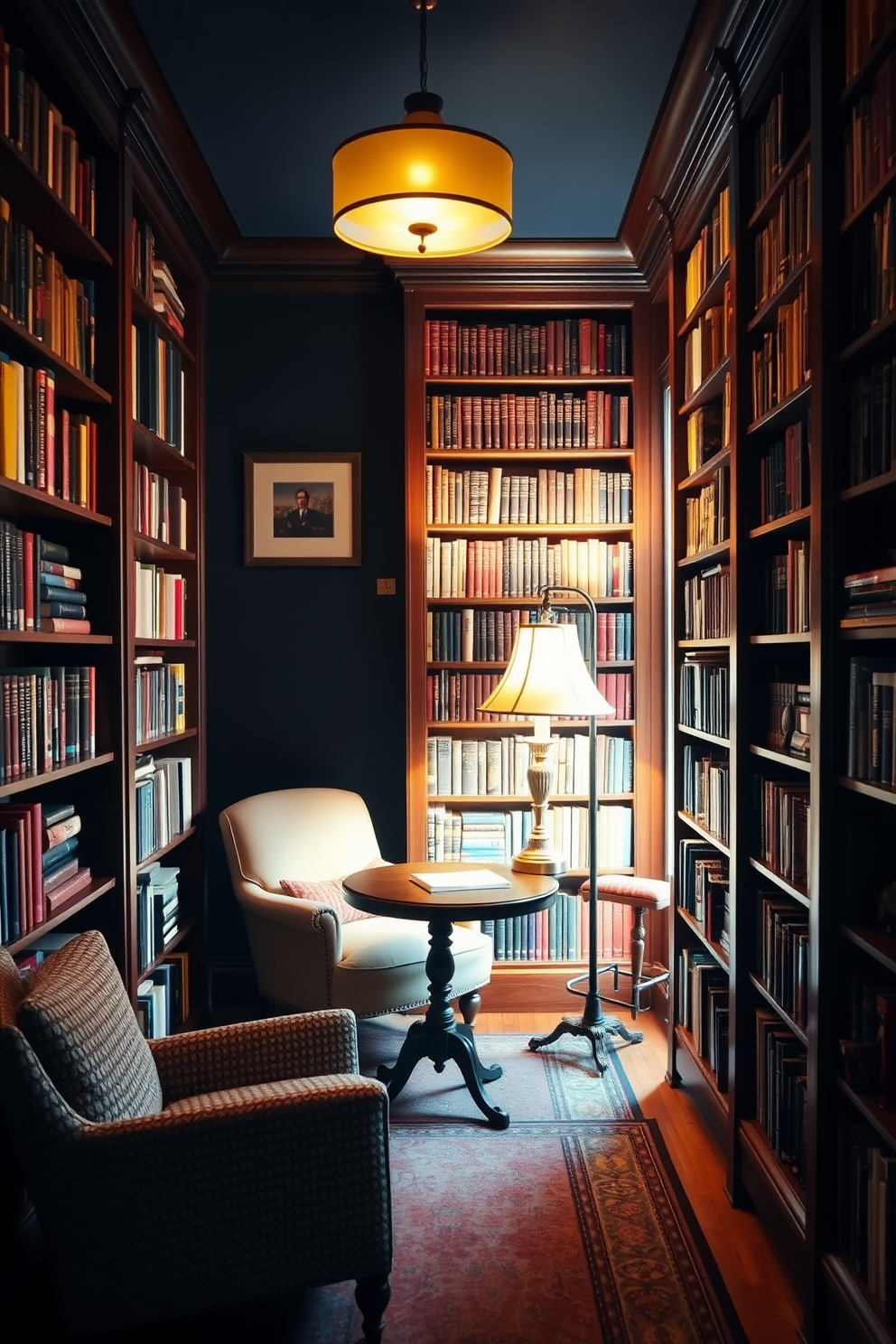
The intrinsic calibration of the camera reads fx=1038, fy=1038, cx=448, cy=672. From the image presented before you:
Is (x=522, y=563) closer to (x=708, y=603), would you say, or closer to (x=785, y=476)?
(x=708, y=603)

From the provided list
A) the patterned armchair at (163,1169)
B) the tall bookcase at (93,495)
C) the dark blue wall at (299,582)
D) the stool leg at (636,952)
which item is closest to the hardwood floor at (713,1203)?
the stool leg at (636,952)

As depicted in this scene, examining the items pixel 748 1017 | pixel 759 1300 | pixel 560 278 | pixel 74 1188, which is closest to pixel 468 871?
pixel 748 1017

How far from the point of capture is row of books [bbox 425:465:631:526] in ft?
13.4

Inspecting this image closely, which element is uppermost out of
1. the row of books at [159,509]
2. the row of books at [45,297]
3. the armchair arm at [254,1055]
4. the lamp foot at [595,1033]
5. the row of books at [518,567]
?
the row of books at [45,297]

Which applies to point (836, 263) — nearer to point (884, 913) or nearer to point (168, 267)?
point (884, 913)

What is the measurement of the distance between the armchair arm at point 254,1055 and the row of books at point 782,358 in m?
1.74

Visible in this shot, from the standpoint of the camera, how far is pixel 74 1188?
70.3 inches

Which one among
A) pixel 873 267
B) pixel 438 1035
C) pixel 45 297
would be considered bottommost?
pixel 438 1035

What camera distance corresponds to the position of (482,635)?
4102mm

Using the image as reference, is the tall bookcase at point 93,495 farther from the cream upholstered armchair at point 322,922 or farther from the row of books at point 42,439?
the cream upholstered armchair at point 322,922

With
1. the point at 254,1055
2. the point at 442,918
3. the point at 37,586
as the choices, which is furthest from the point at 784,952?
the point at 37,586

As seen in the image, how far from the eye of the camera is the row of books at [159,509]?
3268 millimetres

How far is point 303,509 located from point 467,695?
99 cm

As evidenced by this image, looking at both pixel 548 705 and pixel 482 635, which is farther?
pixel 482 635
